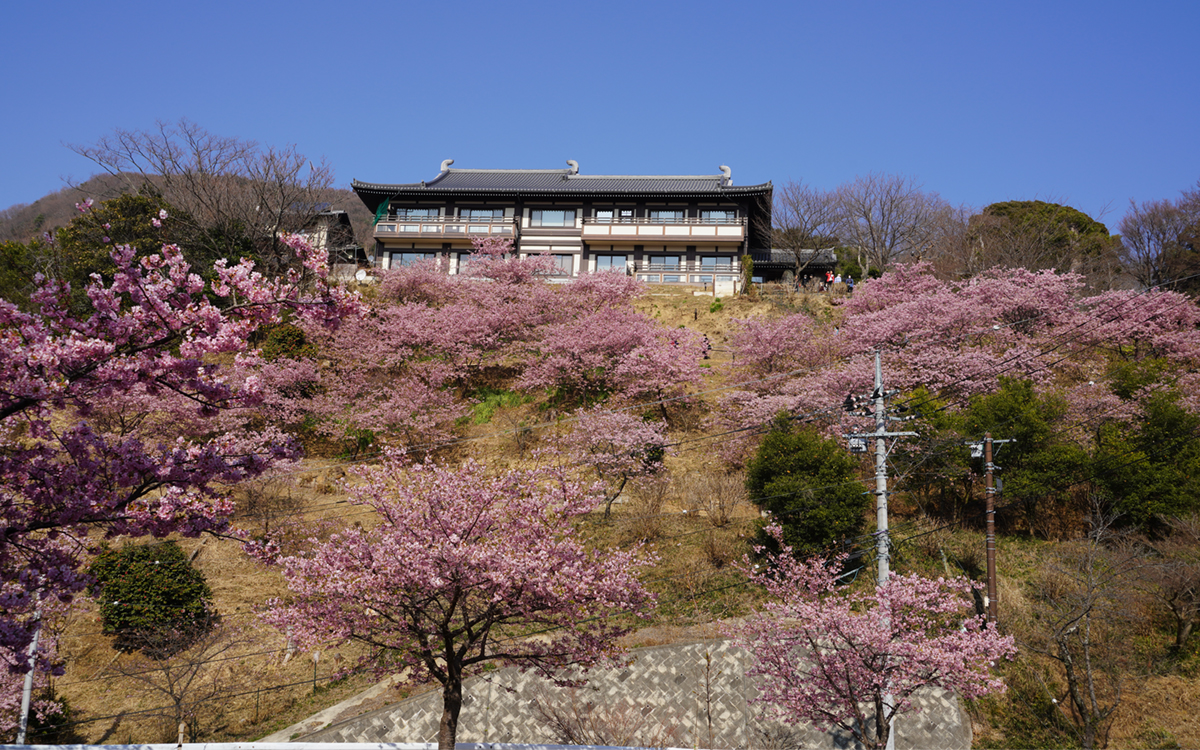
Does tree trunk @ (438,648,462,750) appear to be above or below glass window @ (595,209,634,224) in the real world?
below

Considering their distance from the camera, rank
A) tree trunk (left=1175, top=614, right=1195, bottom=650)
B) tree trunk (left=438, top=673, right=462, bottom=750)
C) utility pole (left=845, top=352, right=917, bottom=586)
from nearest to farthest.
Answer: tree trunk (left=438, top=673, right=462, bottom=750) < utility pole (left=845, top=352, right=917, bottom=586) < tree trunk (left=1175, top=614, right=1195, bottom=650)

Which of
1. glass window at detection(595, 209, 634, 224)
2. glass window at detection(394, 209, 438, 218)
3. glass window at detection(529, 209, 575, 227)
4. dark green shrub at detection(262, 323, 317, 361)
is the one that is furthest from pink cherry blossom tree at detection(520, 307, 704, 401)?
glass window at detection(394, 209, 438, 218)

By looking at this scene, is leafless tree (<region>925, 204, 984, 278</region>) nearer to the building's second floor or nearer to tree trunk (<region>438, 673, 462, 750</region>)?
the building's second floor

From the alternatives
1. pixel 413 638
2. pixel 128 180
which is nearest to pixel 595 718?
pixel 413 638

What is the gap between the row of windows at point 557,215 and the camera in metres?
42.0

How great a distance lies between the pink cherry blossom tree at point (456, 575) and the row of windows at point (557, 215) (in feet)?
104

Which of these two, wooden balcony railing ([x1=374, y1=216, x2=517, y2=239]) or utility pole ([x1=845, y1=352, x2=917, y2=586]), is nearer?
utility pole ([x1=845, y1=352, x2=917, y2=586])

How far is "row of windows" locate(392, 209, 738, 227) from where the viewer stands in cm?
4200

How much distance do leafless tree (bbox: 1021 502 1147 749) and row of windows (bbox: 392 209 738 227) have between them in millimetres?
27145

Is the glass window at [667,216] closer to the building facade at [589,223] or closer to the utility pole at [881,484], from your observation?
the building facade at [589,223]

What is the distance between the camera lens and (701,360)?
1185 inches

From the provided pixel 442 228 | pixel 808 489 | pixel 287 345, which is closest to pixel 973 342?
pixel 808 489

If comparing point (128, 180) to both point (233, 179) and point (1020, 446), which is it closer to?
point (233, 179)

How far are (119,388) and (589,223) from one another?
1445 inches
